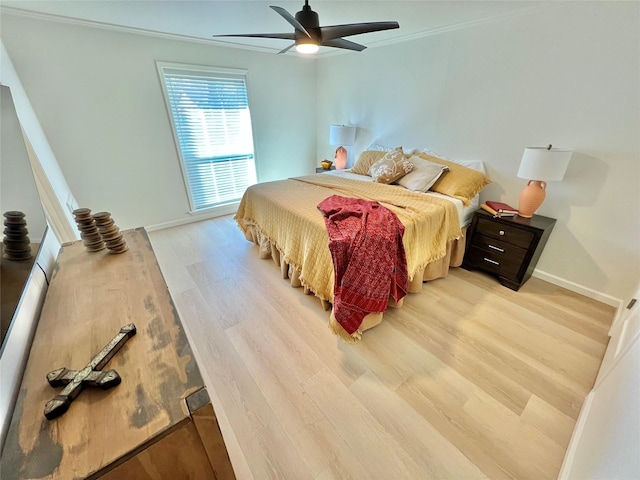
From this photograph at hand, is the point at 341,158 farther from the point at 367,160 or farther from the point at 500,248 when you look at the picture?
the point at 500,248

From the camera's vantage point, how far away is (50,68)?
2318 mm

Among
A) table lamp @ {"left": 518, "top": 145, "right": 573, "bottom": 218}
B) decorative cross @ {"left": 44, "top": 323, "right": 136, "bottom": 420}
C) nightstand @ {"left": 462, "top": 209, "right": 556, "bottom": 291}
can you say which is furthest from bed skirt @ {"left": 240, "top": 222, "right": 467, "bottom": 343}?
decorative cross @ {"left": 44, "top": 323, "right": 136, "bottom": 420}

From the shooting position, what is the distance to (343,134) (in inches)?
141

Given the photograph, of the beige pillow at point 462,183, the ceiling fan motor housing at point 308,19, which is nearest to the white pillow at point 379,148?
the beige pillow at point 462,183

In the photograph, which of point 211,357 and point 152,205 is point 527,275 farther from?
point 152,205

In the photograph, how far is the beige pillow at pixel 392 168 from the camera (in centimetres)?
262

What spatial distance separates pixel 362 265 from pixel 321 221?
0.46m

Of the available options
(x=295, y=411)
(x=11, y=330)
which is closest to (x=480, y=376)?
(x=295, y=411)

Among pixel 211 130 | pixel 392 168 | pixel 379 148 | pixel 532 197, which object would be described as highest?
pixel 211 130

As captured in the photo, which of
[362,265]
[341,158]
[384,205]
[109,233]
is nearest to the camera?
[109,233]

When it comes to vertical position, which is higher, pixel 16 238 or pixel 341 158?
pixel 16 238

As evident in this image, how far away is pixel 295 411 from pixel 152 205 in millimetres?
3095

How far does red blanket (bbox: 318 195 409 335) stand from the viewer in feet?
5.17

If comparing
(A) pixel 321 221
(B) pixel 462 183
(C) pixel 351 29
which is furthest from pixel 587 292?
(C) pixel 351 29
